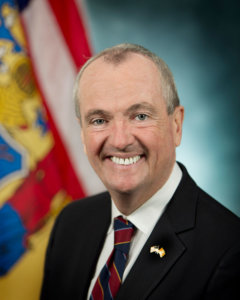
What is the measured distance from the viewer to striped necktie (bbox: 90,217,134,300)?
163cm

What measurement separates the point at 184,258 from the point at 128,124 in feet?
2.05

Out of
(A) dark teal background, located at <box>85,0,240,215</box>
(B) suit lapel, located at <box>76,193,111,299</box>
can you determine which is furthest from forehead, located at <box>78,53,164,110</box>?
(A) dark teal background, located at <box>85,0,240,215</box>

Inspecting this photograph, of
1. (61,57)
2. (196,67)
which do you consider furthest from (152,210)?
(196,67)

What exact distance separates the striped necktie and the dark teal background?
5.74 feet

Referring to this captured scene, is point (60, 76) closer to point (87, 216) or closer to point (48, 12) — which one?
point (48, 12)

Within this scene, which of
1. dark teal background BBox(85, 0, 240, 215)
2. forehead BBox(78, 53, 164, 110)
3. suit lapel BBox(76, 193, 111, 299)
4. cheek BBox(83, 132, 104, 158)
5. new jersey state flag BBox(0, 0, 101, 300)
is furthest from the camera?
dark teal background BBox(85, 0, 240, 215)

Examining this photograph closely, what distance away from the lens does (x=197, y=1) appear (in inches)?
126

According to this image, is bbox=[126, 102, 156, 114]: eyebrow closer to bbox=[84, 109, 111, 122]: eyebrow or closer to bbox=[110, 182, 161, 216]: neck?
bbox=[84, 109, 111, 122]: eyebrow

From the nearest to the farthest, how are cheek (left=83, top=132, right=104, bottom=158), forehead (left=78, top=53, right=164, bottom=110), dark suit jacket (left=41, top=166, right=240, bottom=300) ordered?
dark suit jacket (left=41, top=166, right=240, bottom=300), forehead (left=78, top=53, right=164, bottom=110), cheek (left=83, top=132, right=104, bottom=158)

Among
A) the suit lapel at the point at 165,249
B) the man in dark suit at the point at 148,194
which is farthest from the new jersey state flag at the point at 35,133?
the suit lapel at the point at 165,249

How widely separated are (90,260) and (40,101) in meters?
1.28

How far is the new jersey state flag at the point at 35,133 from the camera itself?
2.43 meters

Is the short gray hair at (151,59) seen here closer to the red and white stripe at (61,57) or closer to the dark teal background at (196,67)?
the red and white stripe at (61,57)

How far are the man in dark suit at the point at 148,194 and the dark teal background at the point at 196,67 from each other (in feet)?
5.13
